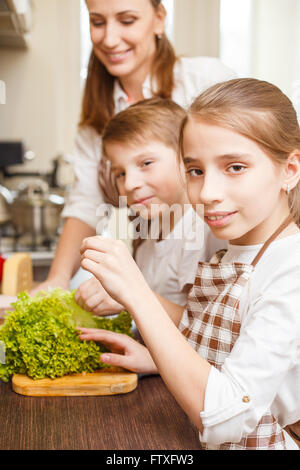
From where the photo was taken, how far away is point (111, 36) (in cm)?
90

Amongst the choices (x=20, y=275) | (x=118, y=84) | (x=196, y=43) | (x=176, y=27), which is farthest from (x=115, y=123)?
(x=196, y=43)

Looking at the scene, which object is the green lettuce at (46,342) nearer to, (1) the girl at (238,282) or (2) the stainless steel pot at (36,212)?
(1) the girl at (238,282)

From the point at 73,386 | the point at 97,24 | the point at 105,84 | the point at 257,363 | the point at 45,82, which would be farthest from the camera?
the point at 45,82

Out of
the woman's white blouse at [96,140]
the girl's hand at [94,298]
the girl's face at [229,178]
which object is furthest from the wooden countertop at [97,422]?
the woman's white blouse at [96,140]

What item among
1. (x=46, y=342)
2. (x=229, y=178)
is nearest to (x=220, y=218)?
(x=229, y=178)

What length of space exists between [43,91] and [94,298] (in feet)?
7.13

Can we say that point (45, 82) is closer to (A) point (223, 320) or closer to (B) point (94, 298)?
(B) point (94, 298)

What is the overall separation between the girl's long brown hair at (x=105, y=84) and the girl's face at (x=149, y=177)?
0.18m

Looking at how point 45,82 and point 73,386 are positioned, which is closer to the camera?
point 73,386

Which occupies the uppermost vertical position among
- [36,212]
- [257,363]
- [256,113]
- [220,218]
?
[256,113]

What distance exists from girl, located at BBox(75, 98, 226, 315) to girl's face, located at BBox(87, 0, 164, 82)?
0.09m

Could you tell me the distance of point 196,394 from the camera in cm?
53

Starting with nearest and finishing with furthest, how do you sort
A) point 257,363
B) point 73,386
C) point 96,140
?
Answer: point 257,363 → point 73,386 → point 96,140

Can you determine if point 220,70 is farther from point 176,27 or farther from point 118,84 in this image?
point 176,27
